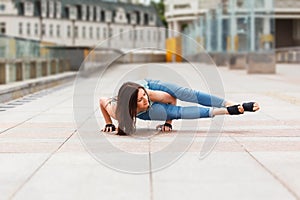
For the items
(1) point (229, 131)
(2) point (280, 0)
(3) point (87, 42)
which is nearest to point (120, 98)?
(1) point (229, 131)

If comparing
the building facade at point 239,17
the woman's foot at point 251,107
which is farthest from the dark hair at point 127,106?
the building facade at point 239,17

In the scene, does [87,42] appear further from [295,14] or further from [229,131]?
[229,131]

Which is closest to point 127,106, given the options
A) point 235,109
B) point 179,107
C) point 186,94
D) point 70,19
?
point 179,107

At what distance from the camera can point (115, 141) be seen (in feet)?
24.2

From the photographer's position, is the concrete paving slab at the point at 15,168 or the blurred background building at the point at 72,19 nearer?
the concrete paving slab at the point at 15,168

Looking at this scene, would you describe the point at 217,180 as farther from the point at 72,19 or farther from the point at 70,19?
the point at 72,19

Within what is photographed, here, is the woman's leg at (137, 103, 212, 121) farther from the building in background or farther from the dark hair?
the building in background

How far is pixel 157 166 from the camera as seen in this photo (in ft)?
19.3

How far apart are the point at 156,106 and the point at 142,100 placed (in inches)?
20.8

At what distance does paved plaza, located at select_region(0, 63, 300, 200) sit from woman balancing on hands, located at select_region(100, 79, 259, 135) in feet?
0.80

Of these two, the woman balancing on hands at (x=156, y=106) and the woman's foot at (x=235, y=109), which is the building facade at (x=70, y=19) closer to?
the woman balancing on hands at (x=156, y=106)

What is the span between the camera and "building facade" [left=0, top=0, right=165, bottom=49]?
91812 mm

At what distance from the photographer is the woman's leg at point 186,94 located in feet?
26.8

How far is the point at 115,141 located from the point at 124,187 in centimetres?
241
